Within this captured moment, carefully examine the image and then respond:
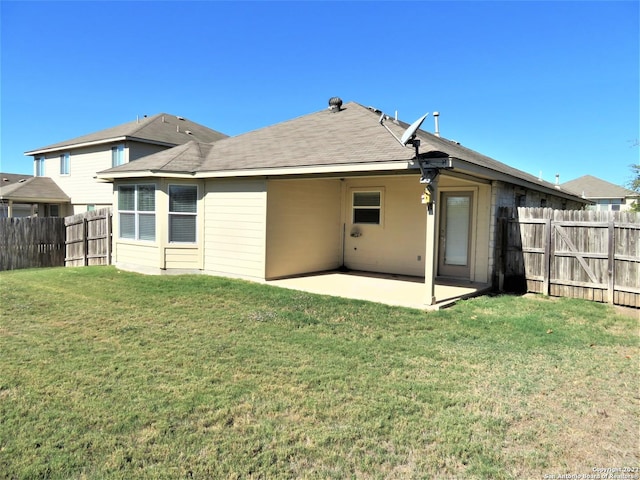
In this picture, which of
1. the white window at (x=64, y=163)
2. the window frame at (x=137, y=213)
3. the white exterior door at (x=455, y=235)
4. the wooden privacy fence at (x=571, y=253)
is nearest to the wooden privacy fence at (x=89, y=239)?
the window frame at (x=137, y=213)

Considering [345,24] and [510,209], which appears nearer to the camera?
[510,209]

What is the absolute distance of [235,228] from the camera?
419 inches

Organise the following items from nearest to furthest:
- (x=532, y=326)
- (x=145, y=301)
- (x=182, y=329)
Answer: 1. (x=182, y=329)
2. (x=532, y=326)
3. (x=145, y=301)

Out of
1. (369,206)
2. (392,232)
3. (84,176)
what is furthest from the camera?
(84,176)

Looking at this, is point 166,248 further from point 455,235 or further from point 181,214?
point 455,235

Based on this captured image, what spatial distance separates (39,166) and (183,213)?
750 inches

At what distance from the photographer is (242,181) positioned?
34.6 ft

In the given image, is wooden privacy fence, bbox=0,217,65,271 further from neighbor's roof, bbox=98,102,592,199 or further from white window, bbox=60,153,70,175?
white window, bbox=60,153,70,175

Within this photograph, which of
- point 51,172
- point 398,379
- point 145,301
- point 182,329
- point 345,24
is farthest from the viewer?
point 51,172

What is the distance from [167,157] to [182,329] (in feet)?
23.2

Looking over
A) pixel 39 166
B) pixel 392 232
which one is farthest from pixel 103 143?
pixel 392 232

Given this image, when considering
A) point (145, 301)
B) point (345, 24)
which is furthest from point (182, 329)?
point (345, 24)

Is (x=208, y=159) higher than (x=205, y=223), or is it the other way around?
(x=208, y=159)

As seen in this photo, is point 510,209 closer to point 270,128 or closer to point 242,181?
point 242,181
